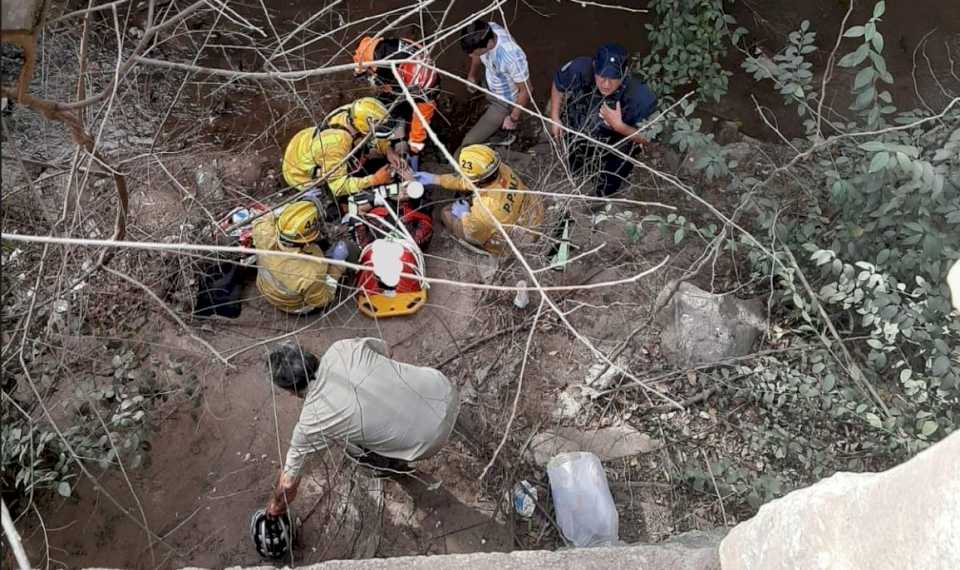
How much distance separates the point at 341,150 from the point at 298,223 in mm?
666

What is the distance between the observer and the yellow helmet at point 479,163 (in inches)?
171

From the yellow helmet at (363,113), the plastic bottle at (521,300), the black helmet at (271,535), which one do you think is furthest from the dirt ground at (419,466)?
the yellow helmet at (363,113)

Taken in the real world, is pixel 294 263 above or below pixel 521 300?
above

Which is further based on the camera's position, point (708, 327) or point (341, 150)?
point (341, 150)

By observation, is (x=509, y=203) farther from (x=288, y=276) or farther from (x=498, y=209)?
(x=288, y=276)

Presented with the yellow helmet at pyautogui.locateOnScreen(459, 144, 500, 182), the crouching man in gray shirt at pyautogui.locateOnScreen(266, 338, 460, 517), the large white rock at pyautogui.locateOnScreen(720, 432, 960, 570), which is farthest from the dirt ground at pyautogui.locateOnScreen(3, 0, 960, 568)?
the large white rock at pyautogui.locateOnScreen(720, 432, 960, 570)

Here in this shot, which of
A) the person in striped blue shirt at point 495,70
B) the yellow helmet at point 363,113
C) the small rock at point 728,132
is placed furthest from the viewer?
the small rock at point 728,132

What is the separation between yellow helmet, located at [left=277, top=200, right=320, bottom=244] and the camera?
13.9 feet

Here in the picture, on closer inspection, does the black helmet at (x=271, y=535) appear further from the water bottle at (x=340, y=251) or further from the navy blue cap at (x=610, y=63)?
the navy blue cap at (x=610, y=63)

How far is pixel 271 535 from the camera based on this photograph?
12.3 feet

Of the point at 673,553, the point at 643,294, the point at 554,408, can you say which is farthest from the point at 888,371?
the point at 673,553

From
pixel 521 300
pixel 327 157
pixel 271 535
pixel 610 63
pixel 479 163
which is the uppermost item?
pixel 610 63

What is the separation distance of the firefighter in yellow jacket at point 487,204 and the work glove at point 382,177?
22 centimetres

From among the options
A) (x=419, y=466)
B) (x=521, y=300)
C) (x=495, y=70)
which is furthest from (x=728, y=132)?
(x=419, y=466)
